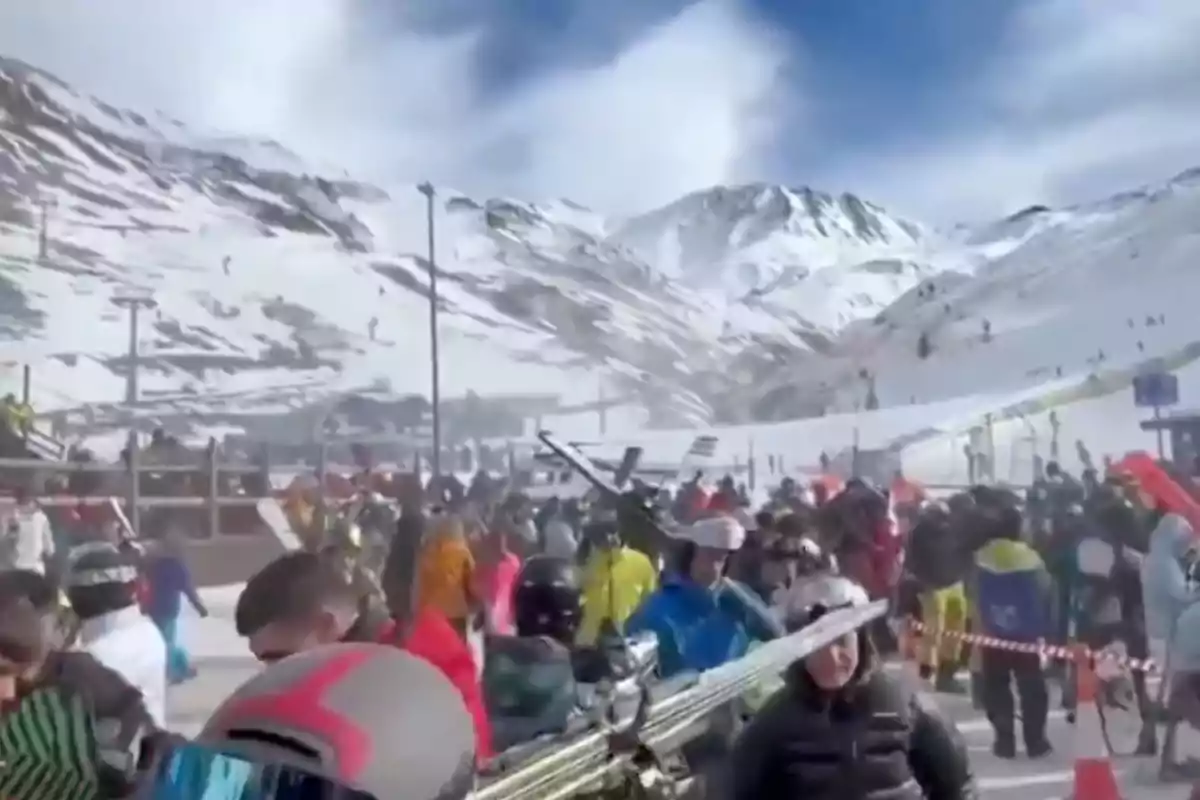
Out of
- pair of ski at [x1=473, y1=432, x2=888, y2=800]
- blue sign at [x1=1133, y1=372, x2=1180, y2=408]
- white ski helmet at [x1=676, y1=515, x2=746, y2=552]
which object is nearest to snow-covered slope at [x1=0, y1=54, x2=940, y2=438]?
white ski helmet at [x1=676, y1=515, x2=746, y2=552]

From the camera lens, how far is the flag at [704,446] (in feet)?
7.32

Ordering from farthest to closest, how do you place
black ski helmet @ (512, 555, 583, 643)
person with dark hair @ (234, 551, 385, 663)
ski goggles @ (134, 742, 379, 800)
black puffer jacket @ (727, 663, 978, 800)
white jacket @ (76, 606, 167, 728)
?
black ski helmet @ (512, 555, 583, 643) < white jacket @ (76, 606, 167, 728) < person with dark hair @ (234, 551, 385, 663) < black puffer jacket @ (727, 663, 978, 800) < ski goggles @ (134, 742, 379, 800)

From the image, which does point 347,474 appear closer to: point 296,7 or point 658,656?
point 658,656

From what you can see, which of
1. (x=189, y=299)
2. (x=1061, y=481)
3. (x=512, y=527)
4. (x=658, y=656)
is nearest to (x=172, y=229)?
(x=189, y=299)

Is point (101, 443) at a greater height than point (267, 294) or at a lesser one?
lesser

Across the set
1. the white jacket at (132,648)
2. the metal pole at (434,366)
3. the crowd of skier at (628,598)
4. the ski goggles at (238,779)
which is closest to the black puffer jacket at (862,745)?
the crowd of skier at (628,598)

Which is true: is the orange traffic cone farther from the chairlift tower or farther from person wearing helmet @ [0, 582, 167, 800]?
the chairlift tower

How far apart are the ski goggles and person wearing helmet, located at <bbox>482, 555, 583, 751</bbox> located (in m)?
1.23

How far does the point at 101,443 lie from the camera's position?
2266 millimetres

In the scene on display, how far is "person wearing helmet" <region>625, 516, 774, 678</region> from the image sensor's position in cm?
203

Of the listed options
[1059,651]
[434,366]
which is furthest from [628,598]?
[1059,651]

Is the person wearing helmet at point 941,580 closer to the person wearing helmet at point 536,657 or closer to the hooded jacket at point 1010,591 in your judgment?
the hooded jacket at point 1010,591

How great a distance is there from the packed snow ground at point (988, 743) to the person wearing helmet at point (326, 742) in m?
1.34

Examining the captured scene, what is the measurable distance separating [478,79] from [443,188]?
0.63 ft
